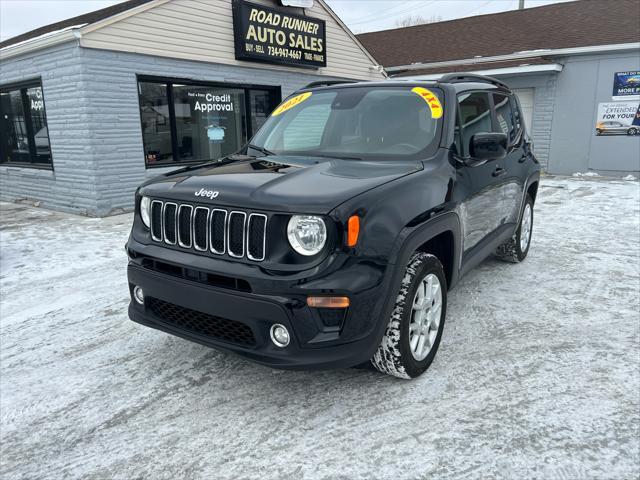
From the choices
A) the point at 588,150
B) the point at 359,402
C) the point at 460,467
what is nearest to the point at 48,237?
the point at 359,402

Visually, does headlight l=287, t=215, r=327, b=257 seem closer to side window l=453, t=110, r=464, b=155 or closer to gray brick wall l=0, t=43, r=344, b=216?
side window l=453, t=110, r=464, b=155

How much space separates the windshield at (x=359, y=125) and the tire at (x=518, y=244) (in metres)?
2.28

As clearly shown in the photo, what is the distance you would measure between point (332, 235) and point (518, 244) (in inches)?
144

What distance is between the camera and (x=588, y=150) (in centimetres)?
1439

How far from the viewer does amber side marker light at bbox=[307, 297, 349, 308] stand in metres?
2.40

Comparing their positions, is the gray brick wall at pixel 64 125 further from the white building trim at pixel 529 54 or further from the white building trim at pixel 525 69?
the white building trim at pixel 529 54

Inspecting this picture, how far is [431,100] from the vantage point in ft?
12.0

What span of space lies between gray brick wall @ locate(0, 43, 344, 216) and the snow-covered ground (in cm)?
445

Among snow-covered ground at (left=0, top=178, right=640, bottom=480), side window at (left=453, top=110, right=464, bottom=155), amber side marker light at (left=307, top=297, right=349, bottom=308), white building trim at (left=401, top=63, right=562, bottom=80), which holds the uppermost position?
white building trim at (left=401, top=63, right=562, bottom=80)

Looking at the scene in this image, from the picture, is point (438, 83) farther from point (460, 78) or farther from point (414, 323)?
point (414, 323)

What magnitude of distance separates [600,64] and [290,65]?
8.75m

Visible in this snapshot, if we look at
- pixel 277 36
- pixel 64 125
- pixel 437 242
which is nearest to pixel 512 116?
pixel 437 242

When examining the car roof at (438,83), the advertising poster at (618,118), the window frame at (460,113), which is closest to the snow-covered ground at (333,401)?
the window frame at (460,113)

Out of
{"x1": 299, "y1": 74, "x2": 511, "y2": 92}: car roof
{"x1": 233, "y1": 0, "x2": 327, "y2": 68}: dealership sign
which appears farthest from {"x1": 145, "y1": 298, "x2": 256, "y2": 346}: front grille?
{"x1": 233, "y1": 0, "x2": 327, "y2": 68}: dealership sign
